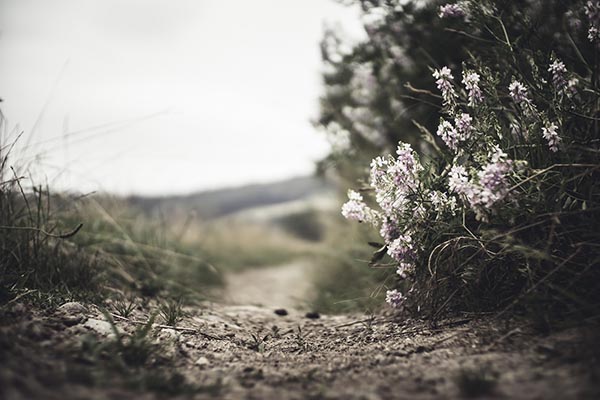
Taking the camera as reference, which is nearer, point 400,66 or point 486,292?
point 486,292

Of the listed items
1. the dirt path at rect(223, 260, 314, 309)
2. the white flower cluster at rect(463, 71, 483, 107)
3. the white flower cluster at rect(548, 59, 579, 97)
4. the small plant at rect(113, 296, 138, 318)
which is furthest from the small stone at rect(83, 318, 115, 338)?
the white flower cluster at rect(548, 59, 579, 97)

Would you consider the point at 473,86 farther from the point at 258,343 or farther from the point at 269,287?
the point at 269,287

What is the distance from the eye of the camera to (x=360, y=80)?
4551 millimetres

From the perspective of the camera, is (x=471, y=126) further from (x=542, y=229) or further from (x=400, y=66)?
(x=400, y=66)

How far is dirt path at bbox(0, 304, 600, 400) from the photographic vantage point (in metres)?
1.27

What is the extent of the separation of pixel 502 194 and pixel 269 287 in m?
4.14

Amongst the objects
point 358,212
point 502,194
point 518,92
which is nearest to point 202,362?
point 358,212

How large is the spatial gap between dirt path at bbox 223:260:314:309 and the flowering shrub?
1886mm

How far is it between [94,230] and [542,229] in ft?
11.8

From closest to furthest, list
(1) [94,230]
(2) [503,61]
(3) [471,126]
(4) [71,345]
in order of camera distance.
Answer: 1. (4) [71,345]
2. (3) [471,126]
3. (2) [503,61]
4. (1) [94,230]

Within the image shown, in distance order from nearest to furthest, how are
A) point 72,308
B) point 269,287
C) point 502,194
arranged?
point 502,194, point 72,308, point 269,287

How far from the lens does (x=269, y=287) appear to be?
17.7 feet

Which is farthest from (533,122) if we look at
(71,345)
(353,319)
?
(71,345)

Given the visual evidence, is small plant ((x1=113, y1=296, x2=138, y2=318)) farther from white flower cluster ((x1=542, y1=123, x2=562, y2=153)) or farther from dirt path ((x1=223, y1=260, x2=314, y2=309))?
white flower cluster ((x1=542, y1=123, x2=562, y2=153))
